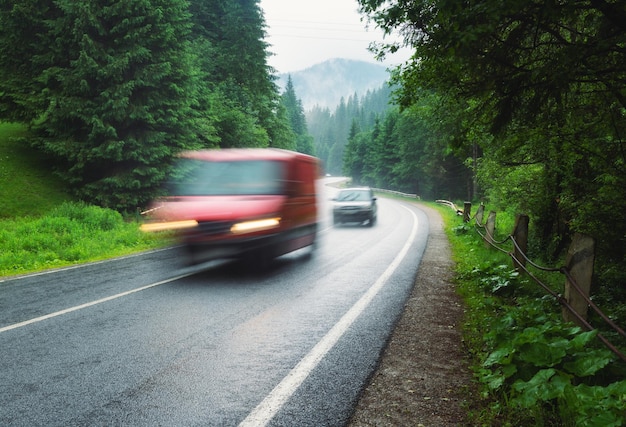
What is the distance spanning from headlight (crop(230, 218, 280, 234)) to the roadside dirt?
304 cm

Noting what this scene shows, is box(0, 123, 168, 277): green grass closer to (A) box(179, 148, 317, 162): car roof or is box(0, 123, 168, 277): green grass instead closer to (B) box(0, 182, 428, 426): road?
(B) box(0, 182, 428, 426): road

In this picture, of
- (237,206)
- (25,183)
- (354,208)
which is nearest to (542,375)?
(237,206)

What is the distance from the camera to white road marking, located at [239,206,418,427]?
10.2 ft

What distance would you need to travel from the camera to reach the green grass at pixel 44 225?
35.4 ft

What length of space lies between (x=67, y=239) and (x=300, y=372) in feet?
37.5

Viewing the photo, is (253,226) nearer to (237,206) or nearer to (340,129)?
(237,206)

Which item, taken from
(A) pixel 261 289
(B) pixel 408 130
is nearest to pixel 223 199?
(A) pixel 261 289

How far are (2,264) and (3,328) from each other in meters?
5.84

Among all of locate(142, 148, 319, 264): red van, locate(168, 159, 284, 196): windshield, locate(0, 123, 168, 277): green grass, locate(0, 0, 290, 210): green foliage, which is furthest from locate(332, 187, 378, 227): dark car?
locate(168, 159, 284, 196): windshield

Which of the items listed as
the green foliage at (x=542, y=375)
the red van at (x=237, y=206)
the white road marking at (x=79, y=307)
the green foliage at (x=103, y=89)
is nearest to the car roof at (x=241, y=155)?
the red van at (x=237, y=206)

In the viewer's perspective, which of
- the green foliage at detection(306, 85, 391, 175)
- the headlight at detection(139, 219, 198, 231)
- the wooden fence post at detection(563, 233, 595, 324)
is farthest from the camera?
the green foliage at detection(306, 85, 391, 175)

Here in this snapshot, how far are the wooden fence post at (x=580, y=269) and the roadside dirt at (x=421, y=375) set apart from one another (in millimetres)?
1281

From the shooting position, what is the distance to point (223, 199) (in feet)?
25.8

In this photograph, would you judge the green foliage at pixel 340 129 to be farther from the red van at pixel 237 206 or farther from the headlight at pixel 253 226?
the headlight at pixel 253 226
